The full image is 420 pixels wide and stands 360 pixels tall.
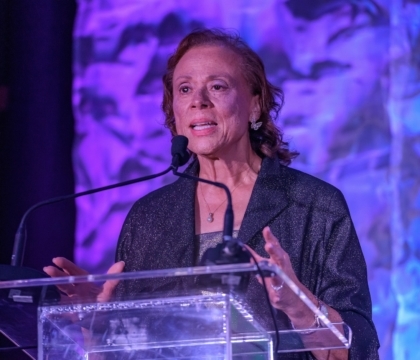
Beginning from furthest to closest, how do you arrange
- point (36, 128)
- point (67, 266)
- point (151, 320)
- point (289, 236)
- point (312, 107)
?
point (36, 128) → point (312, 107) → point (289, 236) → point (67, 266) → point (151, 320)

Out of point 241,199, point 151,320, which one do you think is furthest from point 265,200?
point 151,320

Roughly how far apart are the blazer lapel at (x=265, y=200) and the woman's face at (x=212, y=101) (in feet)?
0.51

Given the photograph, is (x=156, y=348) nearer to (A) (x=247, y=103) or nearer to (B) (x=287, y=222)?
(B) (x=287, y=222)

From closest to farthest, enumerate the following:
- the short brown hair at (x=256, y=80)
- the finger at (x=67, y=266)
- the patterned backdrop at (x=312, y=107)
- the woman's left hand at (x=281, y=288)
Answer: the woman's left hand at (x=281, y=288), the finger at (x=67, y=266), the short brown hair at (x=256, y=80), the patterned backdrop at (x=312, y=107)

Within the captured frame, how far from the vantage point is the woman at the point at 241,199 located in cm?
217

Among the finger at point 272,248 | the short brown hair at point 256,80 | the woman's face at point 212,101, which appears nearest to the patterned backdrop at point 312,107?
the short brown hair at point 256,80

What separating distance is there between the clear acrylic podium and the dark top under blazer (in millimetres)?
332

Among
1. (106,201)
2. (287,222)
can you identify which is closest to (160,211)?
(287,222)

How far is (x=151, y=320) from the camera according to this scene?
1518 mm

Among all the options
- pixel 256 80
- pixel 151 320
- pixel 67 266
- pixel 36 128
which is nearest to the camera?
pixel 151 320

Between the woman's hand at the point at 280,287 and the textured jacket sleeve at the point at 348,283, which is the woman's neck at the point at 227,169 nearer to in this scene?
the textured jacket sleeve at the point at 348,283

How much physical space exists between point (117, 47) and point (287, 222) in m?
1.53

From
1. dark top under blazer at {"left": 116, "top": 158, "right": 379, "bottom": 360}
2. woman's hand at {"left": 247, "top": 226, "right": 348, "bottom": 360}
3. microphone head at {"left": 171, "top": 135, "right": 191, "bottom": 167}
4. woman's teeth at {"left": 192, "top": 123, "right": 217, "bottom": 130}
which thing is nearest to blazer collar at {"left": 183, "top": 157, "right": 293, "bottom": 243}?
dark top under blazer at {"left": 116, "top": 158, "right": 379, "bottom": 360}

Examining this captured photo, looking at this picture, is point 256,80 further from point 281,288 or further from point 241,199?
point 281,288
